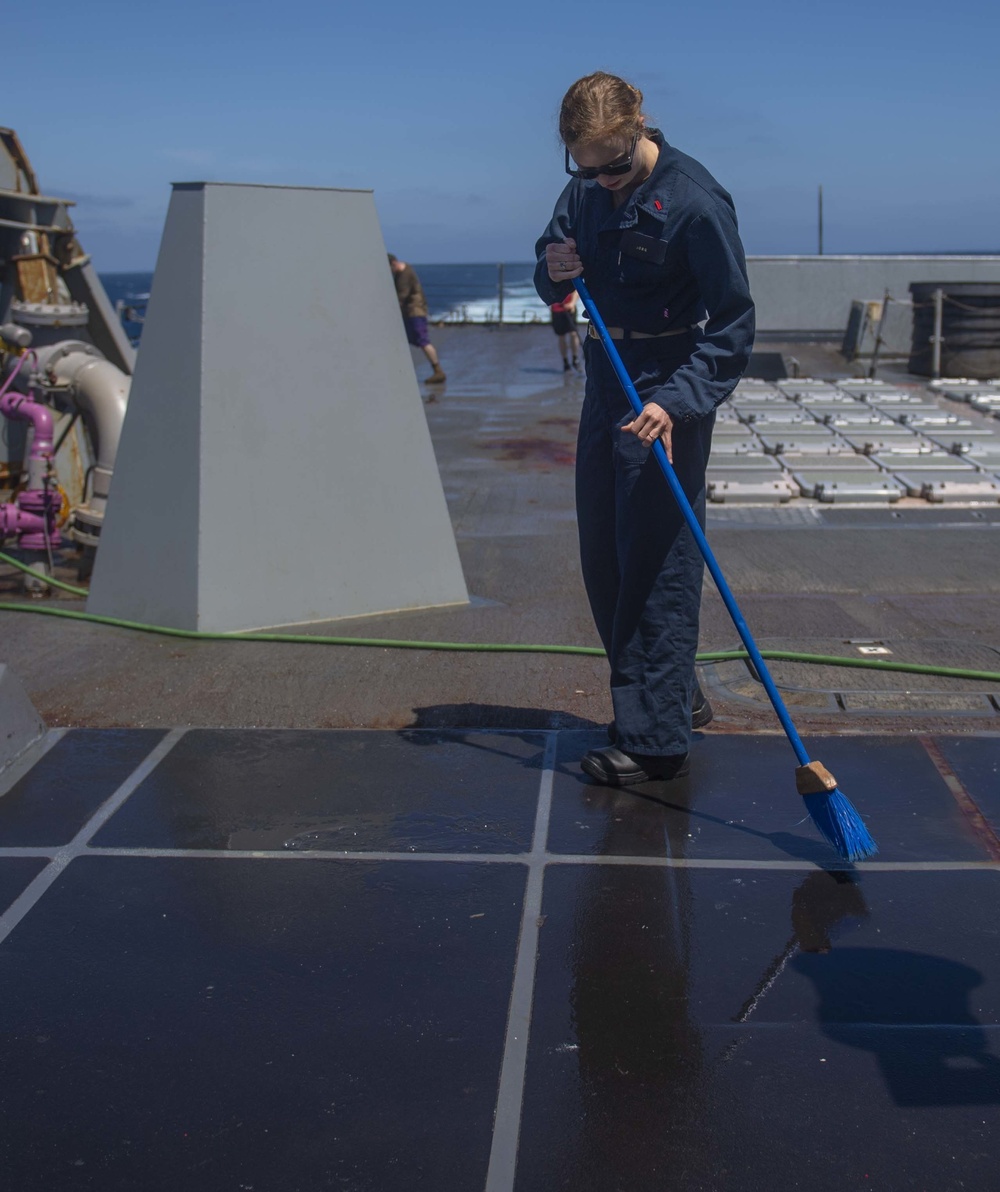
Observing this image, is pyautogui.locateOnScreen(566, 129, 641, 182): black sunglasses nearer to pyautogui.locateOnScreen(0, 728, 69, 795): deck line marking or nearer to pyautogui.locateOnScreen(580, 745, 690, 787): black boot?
pyautogui.locateOnScreen(580, 745, 690, 787): black boot

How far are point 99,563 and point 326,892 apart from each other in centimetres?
252

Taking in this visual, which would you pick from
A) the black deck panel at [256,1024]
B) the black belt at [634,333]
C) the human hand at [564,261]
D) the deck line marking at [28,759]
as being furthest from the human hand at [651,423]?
the deck line marking at [28,759]

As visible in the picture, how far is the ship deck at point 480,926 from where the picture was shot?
82.1 inches

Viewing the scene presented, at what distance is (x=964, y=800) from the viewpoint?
131 inches

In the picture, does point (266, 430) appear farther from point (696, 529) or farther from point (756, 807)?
point (756, 807)

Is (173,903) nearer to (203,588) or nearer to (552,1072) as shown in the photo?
(552,1072)

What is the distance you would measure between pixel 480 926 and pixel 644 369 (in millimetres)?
1504

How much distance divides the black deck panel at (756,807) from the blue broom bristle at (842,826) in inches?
3.7

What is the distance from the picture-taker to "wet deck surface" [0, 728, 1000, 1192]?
6.78ft

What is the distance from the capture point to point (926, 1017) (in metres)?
2.40

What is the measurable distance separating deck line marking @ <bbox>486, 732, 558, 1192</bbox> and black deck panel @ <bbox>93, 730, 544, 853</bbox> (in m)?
0.08

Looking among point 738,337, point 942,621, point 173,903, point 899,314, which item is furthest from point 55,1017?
point 899,314

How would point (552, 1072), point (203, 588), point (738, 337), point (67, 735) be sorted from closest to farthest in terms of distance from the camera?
point (552, 1072) < point (738, 337) < point (67, 735) < point (203, 588)

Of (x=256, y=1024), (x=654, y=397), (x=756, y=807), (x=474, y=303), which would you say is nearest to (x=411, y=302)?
(x=654, y=397)
